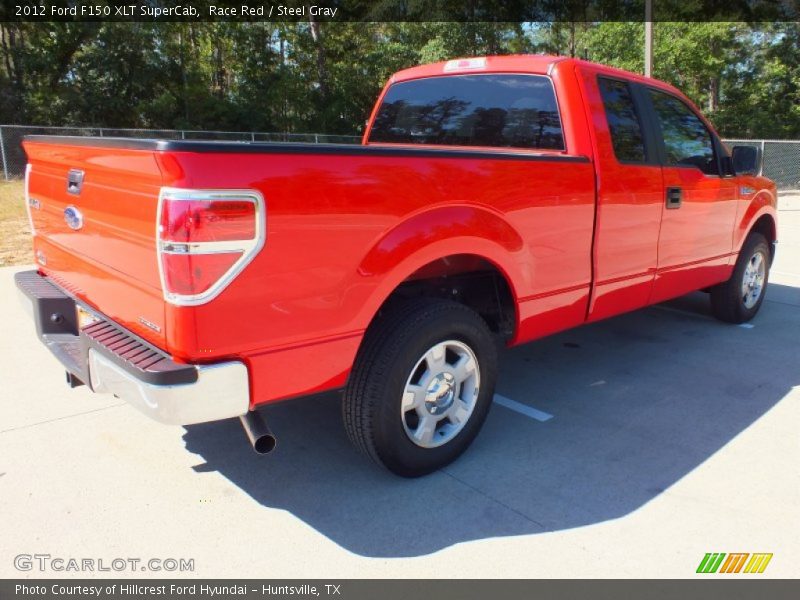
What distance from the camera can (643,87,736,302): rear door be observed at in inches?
171

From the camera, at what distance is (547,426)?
12.4 ft

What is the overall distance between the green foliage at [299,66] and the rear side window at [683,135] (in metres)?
20.2

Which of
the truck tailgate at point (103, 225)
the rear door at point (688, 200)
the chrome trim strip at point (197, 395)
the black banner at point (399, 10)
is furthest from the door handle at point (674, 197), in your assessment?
the black banner at point (399, 10)

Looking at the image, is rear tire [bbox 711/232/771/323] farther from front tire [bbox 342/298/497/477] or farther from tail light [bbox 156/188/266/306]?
tail light [bbox 156/188/266/306]

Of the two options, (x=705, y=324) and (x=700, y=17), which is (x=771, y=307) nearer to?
(x=705, y=324)

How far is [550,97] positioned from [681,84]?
23.4 m

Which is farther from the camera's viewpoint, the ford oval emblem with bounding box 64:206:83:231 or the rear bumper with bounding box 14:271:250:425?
the ford oval emblem with bounding box 64:206:83:231

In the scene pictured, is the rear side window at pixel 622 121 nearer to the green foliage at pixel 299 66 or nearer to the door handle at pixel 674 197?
the door handle at pixel 674 197

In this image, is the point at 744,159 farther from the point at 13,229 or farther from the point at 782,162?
the point at 782,162

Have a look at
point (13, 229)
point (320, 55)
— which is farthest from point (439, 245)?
point (320, 55)

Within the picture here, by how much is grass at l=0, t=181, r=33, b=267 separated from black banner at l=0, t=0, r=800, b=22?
40.2ft

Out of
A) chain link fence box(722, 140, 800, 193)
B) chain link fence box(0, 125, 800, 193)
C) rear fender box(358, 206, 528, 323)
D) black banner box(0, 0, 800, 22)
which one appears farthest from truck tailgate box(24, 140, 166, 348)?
black banner box(0, 0, 800, 22)

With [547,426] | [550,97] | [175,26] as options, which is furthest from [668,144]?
[175,26]

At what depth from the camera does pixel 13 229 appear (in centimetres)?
1047
